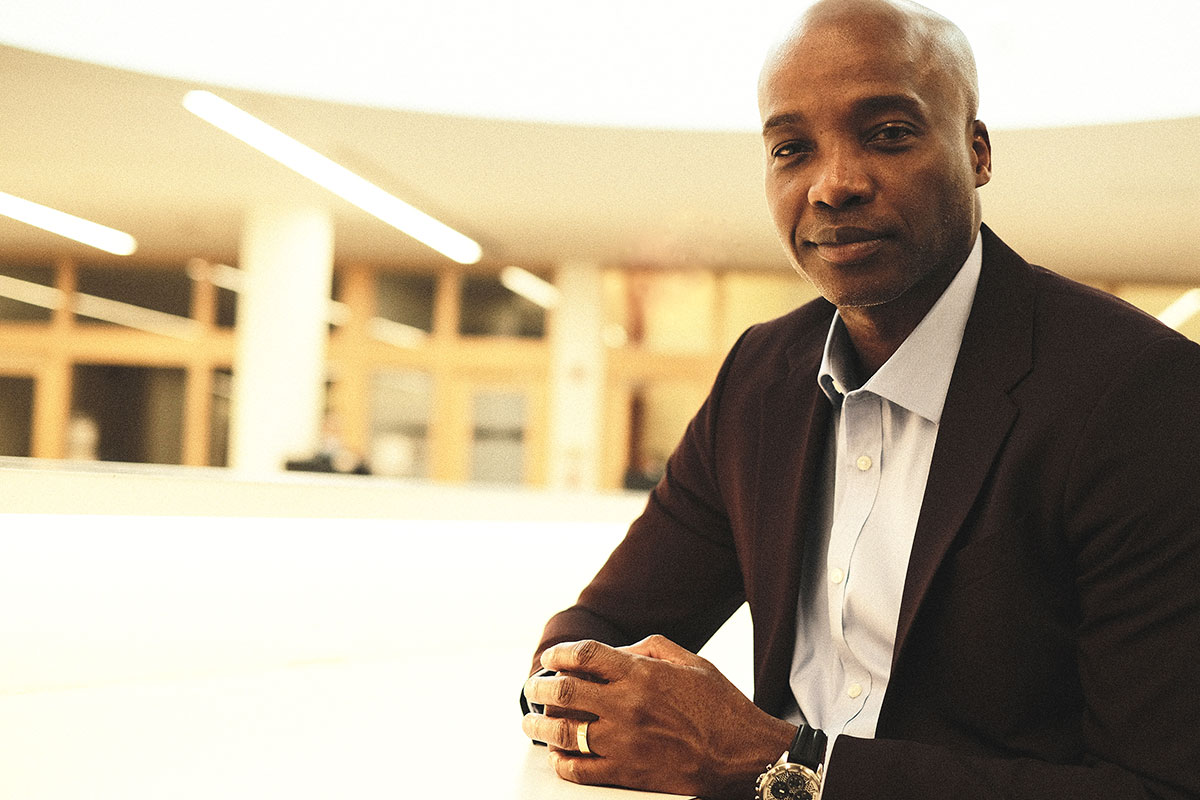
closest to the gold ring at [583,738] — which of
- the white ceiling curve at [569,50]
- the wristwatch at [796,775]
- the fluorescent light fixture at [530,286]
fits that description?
the wristwatch at [796,775]

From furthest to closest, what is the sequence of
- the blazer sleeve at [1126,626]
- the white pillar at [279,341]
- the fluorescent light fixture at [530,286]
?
the fluorescent light fixture at [530,286] < the white pillar at [279,341] < the blazer sleeve at [1126,626]

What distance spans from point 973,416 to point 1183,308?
39.3ft

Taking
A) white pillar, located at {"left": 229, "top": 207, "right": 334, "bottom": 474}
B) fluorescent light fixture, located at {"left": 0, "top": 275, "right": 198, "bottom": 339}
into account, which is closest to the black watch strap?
white pillar, located at {"left": 229, "top": 207, "right": 334, "bottom": 474}

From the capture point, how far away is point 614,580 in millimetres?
1390

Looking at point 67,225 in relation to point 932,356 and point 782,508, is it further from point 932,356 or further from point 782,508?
point 932,356

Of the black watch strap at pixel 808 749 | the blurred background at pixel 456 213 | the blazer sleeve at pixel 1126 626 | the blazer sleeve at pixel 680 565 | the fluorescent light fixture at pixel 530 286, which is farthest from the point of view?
the fluorescent light fixture at pixel 530 286

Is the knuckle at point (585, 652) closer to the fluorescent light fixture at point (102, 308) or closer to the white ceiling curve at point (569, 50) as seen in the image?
the white ceiling curve at point (569, 50)

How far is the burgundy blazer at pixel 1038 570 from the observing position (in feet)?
2.95

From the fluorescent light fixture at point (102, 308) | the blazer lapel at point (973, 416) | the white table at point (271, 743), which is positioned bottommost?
the white table at point (271, 743)

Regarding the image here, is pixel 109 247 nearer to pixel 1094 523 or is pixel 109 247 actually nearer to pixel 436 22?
pixel 436 22

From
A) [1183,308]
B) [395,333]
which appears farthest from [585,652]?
[395,333]

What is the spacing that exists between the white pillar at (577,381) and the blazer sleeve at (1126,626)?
11467 millimetres

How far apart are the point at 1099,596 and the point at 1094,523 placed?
0.22 ft

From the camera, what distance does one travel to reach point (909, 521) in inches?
45.3
